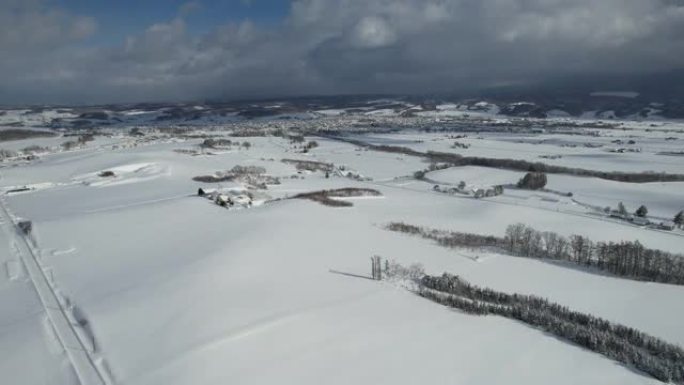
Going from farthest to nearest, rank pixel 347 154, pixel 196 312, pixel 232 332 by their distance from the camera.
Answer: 1. pixel 347 154
2. pixel 196 312
3. pixel 232 332

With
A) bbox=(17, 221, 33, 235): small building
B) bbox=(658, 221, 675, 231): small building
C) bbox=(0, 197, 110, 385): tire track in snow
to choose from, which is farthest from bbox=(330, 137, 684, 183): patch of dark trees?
bbox=(0, 197, 110, 385): tire track in snow

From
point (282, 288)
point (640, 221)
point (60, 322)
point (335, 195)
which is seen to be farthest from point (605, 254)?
point (60, 322)

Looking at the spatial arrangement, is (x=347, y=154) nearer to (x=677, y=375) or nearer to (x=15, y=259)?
(x=15, y=259)

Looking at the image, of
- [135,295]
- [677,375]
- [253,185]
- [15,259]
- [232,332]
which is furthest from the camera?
[253,185]

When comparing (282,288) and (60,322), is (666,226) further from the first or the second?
(60,322)

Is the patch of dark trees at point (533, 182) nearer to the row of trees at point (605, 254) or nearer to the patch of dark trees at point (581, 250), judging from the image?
the patch of dark trees at point (581, 250)

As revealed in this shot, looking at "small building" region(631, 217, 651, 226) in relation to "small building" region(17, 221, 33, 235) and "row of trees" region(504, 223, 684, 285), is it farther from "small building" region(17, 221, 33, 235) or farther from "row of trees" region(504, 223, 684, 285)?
"small building" region(17, 221, 33, 235)

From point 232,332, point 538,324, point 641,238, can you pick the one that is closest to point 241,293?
point 232,332

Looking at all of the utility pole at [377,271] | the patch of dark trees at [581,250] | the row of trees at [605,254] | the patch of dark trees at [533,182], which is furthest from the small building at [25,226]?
the patch of dark trees at [533,182]
